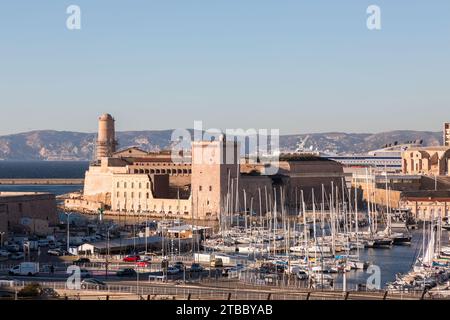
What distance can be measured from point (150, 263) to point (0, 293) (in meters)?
10.1

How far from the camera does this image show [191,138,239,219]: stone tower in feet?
161

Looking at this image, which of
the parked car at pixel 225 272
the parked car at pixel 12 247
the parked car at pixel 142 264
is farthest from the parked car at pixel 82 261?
the parked car at pixel 225 272

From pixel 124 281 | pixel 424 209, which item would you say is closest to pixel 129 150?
pixel 424 209

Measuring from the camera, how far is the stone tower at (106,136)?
2672 inches

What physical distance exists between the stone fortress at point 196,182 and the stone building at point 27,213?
6531 millimetres

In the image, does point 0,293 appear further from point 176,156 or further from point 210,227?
point 176,156

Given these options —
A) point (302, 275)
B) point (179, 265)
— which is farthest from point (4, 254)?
point (302, 275)

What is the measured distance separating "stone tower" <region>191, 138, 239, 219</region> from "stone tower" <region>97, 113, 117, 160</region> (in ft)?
61.7

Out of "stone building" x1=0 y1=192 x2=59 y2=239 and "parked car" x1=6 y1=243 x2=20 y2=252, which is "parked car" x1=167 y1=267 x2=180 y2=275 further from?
"stone building" x1=0 y1=192 x2=59 y2=239

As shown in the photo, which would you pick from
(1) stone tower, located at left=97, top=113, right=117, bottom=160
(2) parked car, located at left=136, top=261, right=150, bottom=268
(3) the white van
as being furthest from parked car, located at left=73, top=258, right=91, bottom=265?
(1) stone tower, located at left=97, top=113, right=117, bottom=160

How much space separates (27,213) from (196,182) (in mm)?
10776

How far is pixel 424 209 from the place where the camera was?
52781 mm

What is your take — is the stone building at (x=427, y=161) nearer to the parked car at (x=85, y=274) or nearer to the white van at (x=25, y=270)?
the parked car at (x=85, y=274)

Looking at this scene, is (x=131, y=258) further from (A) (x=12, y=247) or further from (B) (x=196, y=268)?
(A) (x=12, y=247)
